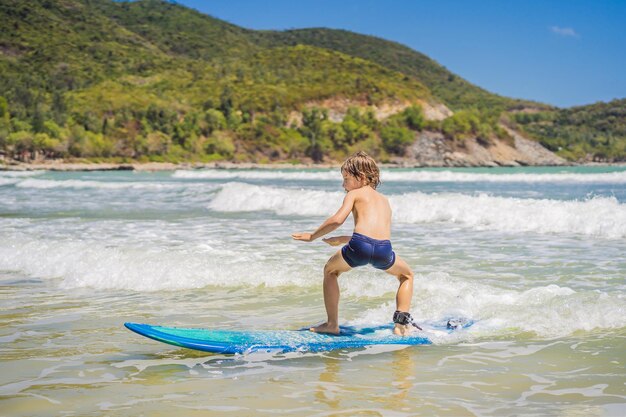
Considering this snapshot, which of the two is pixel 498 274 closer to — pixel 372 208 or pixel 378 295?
pixel 378 295

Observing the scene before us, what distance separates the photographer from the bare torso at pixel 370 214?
19.1 feet

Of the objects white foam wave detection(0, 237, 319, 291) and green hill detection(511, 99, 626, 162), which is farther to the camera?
green hill detection(511, 99, 626, 162)

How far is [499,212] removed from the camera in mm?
17219

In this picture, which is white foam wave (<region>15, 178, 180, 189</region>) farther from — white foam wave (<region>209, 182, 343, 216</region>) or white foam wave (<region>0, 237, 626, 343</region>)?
white foam wave (<region>0, 237, 626, 343</region>)

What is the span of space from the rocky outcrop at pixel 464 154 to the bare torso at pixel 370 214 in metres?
111

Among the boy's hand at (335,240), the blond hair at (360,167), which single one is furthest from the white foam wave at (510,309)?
the blond hair at (360,167)

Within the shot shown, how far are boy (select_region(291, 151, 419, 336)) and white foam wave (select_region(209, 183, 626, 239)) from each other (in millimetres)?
9580

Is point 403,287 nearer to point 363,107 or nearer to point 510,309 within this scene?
point 510,309

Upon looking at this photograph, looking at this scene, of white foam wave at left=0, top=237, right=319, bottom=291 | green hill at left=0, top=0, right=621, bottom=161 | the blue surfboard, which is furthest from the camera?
green hill at left=0, top=0, right=621, bottom=161

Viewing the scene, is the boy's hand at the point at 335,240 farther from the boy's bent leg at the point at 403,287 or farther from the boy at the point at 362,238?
the boy's bent leg at the point at 403,287

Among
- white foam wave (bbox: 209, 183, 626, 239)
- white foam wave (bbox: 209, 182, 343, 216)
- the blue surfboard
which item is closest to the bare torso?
the blue surfboard

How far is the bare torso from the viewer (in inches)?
229

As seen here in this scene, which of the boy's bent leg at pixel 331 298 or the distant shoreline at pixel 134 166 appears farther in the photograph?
the distant shoreline at pixel 134 166

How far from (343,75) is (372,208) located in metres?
138
